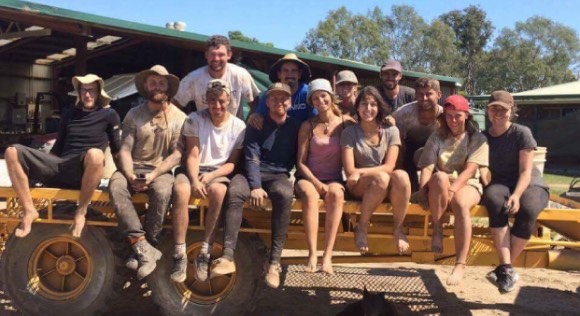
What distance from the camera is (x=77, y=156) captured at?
4.77 meters

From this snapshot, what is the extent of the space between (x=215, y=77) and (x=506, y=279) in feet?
10.6

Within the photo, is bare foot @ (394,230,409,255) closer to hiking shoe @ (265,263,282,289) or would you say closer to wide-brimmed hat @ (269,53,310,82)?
hiking shoe @ (265,263,282,289)

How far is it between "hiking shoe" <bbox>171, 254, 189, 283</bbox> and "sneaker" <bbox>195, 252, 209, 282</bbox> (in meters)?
0.09

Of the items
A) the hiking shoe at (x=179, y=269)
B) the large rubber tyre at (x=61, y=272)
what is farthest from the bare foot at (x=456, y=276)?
the large rubber tyre at (x=61, y=272)

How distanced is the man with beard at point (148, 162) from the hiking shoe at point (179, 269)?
0.49ft

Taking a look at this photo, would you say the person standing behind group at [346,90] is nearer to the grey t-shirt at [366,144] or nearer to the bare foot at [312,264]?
the grey t-shirt at [366,144]

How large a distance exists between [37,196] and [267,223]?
1.87 metres

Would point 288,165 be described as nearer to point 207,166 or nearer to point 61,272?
point 207,166

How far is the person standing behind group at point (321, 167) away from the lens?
4.48 meters

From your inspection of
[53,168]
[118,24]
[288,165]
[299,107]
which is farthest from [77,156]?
[118,24]

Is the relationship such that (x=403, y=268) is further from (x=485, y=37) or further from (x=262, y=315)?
(x=485, y=37)

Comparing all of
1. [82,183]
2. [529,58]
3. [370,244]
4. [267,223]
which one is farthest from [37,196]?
[529,58]

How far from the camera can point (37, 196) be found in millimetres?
4641

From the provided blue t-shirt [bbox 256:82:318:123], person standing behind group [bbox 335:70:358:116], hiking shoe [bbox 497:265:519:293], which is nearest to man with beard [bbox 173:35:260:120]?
blue t-shirt [bbox 256:82:318:123]
